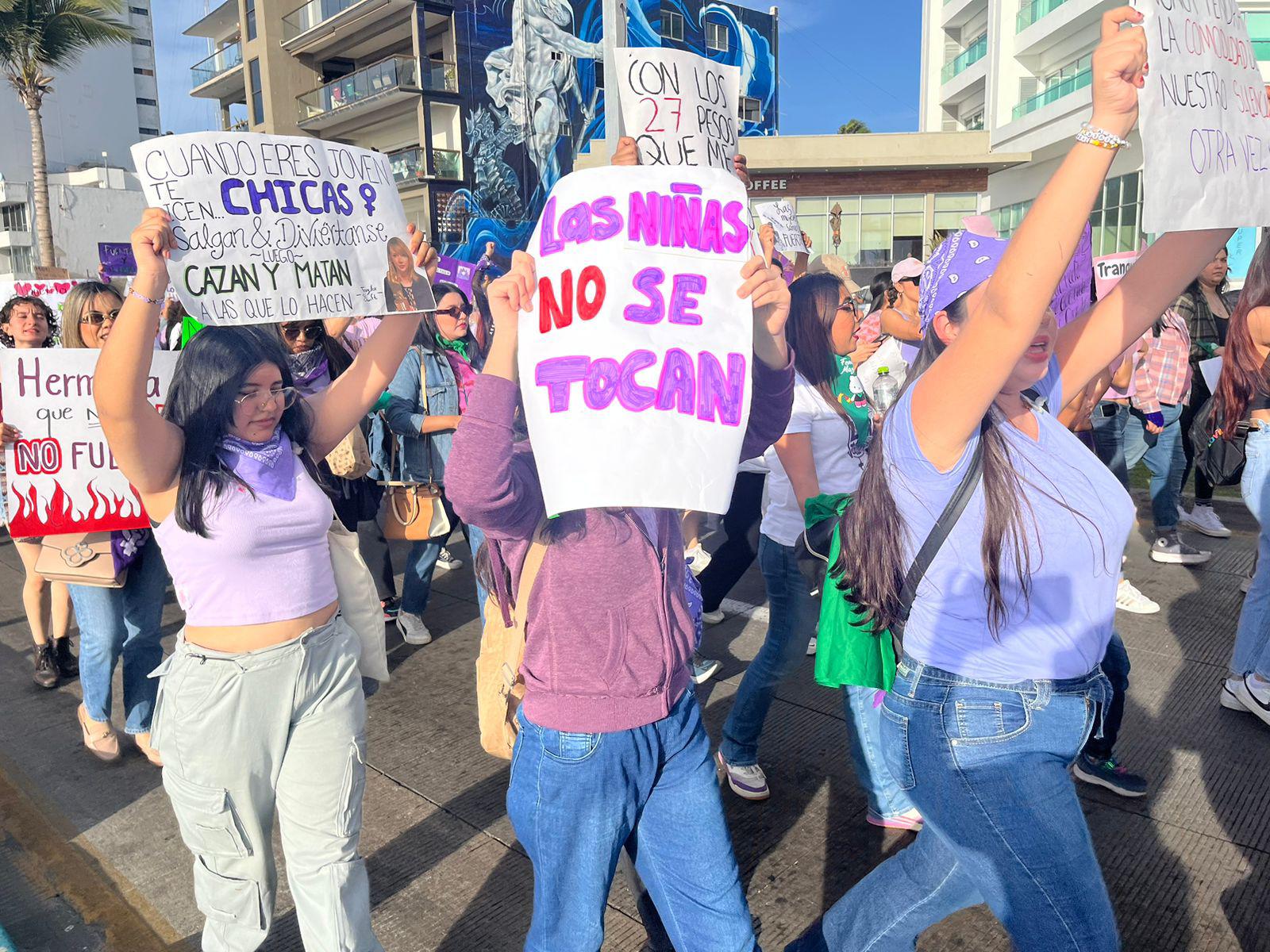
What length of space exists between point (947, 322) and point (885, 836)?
207cm

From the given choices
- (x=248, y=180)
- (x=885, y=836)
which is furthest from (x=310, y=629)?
(x=885, y=836)

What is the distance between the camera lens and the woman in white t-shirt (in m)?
3.39

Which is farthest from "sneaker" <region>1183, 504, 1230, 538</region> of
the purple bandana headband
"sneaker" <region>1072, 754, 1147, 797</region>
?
the purple bandana headband

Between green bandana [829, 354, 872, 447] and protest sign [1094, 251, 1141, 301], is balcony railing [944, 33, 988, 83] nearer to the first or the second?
protest sign [1094, 251, 1141, 301]

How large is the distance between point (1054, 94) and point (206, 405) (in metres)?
33.7

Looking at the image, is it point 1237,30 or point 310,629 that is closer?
point 1237,30

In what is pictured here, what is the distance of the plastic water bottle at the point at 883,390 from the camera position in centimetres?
510

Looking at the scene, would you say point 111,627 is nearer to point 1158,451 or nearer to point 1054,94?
point 1158,451

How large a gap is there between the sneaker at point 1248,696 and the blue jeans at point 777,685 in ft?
5.68

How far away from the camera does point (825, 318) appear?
12.0ft

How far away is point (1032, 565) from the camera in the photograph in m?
1.85

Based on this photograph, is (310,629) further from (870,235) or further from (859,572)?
(870,235)

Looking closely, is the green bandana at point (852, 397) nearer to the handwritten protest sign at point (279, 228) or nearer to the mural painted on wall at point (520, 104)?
the handwritten protest sign at point (279, 228)

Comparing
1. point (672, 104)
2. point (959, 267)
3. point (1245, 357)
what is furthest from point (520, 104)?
point (959, 267)
